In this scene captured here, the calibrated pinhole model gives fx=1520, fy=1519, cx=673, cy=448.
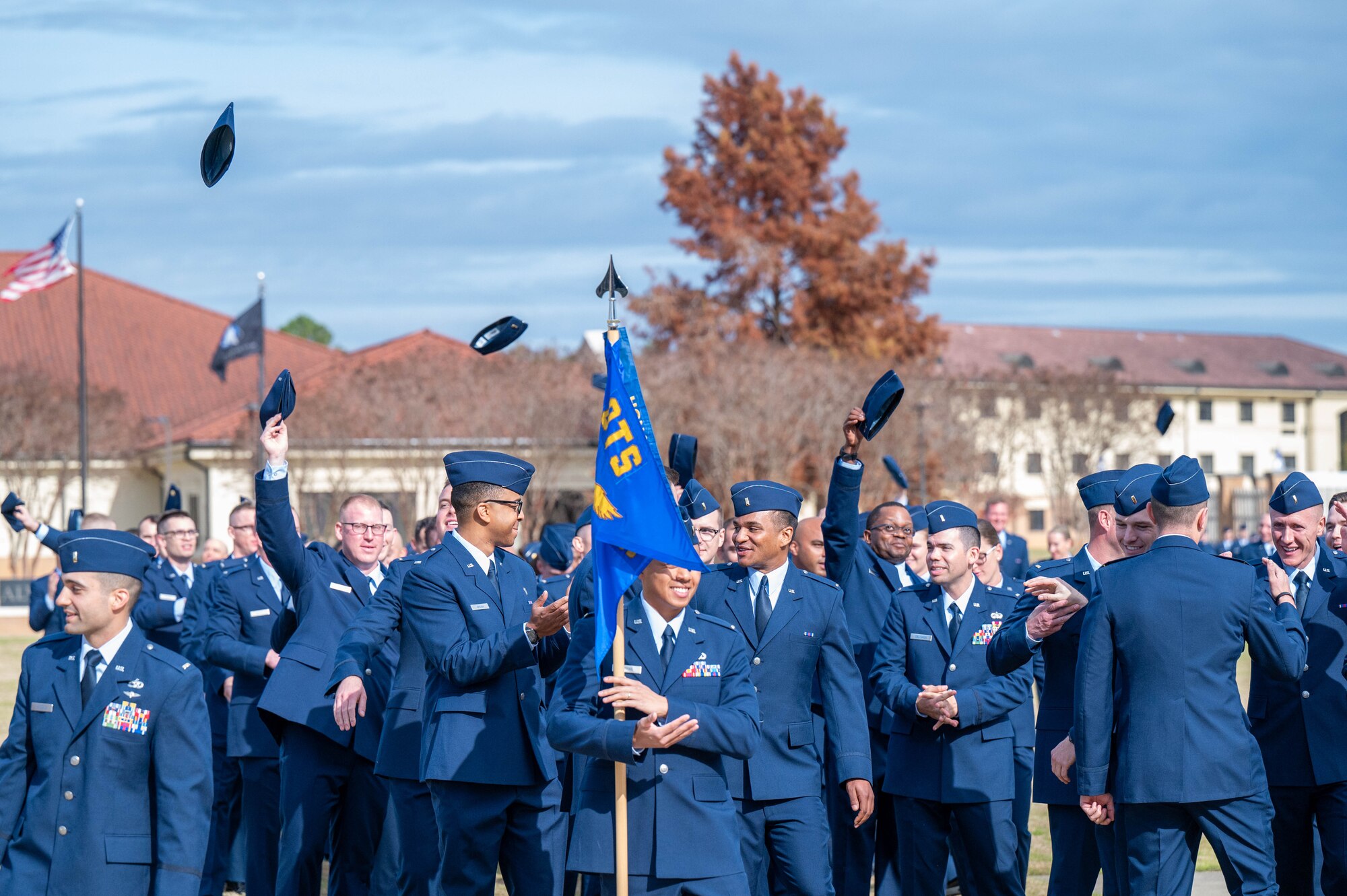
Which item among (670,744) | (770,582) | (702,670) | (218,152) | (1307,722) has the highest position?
(218,152)

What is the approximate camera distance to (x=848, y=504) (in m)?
7.05

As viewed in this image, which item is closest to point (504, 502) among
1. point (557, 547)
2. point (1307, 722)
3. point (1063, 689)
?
point (1063, 689)

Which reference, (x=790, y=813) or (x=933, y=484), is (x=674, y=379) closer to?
(x=933, y=484)

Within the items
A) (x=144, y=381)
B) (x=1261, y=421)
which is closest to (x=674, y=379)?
(x=144, y=381)

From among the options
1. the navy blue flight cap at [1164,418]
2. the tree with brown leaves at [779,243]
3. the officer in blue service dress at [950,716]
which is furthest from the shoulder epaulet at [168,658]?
the tree with brown leaves at [779,243]

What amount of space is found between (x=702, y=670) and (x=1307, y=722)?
310cm

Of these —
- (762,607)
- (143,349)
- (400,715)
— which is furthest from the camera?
(143,349)

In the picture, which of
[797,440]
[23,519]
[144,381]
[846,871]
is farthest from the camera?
[144,381]

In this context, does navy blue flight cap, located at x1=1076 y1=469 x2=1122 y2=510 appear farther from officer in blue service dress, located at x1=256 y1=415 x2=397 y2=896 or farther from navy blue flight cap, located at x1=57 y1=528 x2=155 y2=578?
navy blue flight cap, located at x1=57 y1=528 x2=155 y2=578

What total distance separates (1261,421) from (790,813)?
257ft

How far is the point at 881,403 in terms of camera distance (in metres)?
6.94

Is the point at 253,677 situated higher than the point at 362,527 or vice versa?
the point at 362,527

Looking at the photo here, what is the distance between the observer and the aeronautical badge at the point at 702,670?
5.18 m

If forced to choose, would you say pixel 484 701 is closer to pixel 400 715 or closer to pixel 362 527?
pixel 400 715
